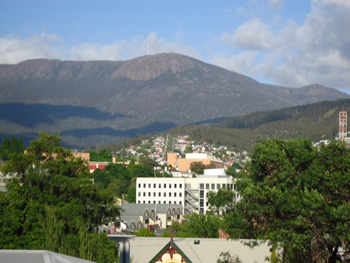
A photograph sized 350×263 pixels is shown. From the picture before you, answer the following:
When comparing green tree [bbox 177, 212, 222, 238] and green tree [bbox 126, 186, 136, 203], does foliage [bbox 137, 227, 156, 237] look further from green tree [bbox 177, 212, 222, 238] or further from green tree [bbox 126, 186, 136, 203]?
green tree [bbox 126, 186, 136, 203]

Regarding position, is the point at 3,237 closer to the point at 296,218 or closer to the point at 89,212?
the point at 89,212

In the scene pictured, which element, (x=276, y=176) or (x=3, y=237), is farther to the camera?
(x=3, y=237)

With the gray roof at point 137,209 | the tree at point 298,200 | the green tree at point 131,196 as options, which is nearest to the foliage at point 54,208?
the tree at point 298,200

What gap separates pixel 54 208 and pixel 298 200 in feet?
57.1

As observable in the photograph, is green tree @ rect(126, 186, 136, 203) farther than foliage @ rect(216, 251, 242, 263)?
Yes

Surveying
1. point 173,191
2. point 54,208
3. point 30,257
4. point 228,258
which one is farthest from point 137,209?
point 30,257

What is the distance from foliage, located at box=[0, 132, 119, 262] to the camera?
134 feet

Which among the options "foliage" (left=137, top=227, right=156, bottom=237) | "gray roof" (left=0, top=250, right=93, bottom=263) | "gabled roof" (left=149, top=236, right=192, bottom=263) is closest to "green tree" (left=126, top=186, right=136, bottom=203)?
"foliage" (left=137, top=227, right=156, bottom=237)

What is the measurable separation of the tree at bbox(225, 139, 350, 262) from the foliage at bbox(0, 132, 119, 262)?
8183 mm

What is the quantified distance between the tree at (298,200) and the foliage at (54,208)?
322 inches

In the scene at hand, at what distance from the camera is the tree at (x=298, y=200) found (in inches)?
1404

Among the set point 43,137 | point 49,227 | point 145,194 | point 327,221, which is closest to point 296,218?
point 327,221

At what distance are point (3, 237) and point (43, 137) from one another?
14.2 m

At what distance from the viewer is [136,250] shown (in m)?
35.0
